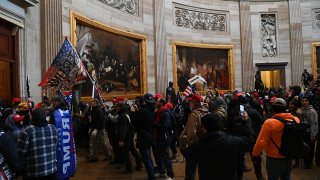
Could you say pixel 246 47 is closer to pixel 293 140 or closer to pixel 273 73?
pixel 273 73

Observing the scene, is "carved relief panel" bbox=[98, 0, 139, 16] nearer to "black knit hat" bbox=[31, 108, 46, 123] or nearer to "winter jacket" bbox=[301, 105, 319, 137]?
"winter jacket" bbox=[301, 105, 319, 137]

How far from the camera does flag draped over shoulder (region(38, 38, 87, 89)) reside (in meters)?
7.77

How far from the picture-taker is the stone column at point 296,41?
2392 cm

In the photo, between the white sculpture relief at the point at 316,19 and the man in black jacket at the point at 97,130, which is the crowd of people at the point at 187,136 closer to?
the man in black jacket at the point at 97,130

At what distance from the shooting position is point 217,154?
3631mm

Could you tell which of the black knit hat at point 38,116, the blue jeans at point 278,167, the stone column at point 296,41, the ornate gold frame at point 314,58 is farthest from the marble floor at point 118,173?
the ornate gold frame at point 314,58

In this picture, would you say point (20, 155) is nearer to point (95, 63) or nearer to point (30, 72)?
point (30, 72)

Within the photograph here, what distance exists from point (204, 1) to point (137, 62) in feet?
25.6

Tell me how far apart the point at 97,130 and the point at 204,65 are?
45.6 feet

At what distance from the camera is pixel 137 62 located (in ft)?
57.7

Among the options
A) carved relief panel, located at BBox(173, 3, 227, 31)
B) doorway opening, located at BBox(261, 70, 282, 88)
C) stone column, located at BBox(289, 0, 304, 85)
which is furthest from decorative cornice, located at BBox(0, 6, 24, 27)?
doorway opening, located at BBox(261, 70, 282, 88)

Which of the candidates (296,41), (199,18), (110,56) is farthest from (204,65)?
(110,56)

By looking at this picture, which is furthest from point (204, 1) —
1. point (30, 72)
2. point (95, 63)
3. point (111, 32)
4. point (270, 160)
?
point (270, 160)

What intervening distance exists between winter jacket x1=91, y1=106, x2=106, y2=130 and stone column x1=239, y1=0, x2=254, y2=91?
15948 mm
